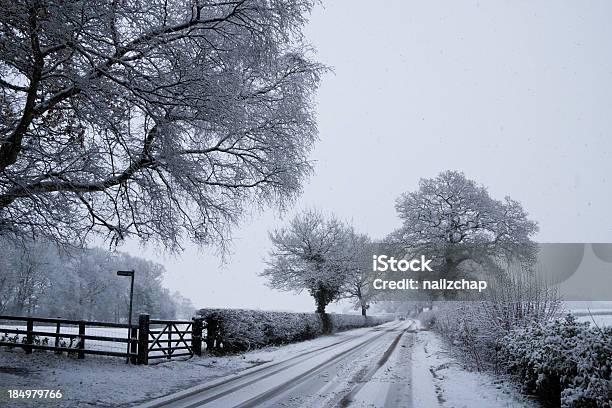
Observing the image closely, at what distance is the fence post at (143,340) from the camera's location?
35.9 ft

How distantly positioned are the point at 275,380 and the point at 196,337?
517 centimetres

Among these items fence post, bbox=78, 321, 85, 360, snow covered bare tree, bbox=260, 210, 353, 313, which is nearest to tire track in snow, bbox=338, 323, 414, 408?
fence post, bbox=78, 321, 85, 360

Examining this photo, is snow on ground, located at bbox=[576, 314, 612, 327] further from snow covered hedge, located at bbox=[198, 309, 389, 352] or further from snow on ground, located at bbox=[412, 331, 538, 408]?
snow covered hedge, located at bbox=[198, 309, 389, 352]

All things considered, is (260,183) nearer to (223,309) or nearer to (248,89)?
(248,89)

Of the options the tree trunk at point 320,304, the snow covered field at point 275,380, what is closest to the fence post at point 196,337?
the snow covered field at point 275,380

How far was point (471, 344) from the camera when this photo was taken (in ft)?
36.6

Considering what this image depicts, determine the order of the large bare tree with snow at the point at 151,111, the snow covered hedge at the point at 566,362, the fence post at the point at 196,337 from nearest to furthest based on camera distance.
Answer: the snow covered hedge at the point at 566,362 < the large bare tree with snow at the point at 151,111 < the fence post at the point at 196,337

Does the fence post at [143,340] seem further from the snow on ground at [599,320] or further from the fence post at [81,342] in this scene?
the snow on ground at [599,320]

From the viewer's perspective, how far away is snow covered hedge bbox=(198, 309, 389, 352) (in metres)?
14.6

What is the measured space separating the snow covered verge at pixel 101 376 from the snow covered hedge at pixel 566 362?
6.46m

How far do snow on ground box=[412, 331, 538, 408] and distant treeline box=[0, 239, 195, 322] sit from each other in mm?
44090

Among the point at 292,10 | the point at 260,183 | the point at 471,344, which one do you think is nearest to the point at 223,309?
the point at 260,183

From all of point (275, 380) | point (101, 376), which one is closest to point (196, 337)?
point (101, 376)

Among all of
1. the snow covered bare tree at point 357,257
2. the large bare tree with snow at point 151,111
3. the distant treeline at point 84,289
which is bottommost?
the distant treeline at point 84,289
